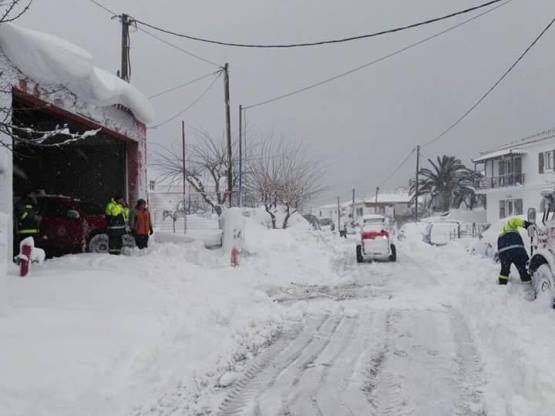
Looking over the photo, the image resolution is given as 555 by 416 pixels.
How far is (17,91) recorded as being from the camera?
Answer: 10156 mm

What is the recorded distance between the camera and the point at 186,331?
6.63 meters

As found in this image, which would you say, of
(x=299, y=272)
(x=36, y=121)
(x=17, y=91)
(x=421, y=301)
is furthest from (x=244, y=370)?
(x=36, y=121)

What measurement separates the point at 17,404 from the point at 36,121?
12915 millimetres

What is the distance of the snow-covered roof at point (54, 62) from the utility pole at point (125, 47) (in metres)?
6.47

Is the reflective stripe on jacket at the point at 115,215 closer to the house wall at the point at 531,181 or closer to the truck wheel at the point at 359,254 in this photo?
the truck wheel at the point at 359,254

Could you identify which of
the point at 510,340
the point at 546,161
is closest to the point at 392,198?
the point at 546,161

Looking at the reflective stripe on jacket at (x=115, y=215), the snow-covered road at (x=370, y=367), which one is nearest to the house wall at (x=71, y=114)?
the reflective stripe on jacket at (x=115, y=215)

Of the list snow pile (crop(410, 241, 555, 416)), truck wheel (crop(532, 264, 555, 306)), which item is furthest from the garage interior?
truck wheel (crop(532, 264, 555, 306))

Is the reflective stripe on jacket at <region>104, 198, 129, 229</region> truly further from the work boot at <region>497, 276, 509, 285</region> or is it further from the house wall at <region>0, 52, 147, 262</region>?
the work boot at <region>497, 276, 509, 285</region>

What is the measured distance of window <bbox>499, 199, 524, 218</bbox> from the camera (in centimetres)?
3979

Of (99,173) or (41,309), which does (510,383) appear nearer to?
(41,309)

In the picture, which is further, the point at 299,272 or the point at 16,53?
the point at 299,272

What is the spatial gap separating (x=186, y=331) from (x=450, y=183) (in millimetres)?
58753

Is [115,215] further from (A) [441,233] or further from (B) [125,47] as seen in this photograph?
(A) [441,233]
